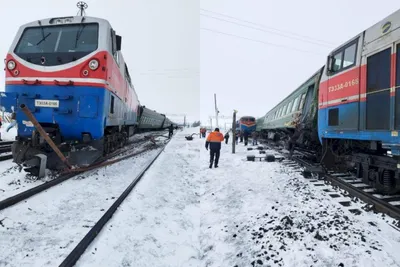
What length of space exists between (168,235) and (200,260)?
56 centimetres

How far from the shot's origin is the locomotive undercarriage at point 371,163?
4.82 metres

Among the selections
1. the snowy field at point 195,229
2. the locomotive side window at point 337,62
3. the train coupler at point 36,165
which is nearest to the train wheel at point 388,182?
the snowy field at point 195,229

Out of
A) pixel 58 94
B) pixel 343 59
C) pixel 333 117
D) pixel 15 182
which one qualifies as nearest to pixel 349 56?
pixel 343 59

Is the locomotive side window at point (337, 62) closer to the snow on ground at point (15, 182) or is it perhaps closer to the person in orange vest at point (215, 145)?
the person in orange vest at point (215, 145)

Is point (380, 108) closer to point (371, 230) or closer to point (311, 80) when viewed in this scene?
point (371, 230)

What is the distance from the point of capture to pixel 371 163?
516cm

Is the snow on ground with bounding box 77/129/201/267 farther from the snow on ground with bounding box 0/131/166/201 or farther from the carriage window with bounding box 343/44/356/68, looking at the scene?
the carriage window with bounding box 343/44/356/68

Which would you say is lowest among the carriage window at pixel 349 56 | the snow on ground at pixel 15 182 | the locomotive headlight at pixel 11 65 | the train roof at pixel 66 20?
the snow on ground at pixel 15 182

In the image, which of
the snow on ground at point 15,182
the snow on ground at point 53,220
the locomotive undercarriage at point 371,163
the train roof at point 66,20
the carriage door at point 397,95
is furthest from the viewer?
the train roof at point 66,20

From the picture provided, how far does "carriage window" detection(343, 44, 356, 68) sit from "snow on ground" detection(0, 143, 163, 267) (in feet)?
17.7

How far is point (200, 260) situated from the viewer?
2.87 metres

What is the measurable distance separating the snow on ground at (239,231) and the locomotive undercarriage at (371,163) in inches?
36.2

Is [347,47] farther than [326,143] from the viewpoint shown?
No

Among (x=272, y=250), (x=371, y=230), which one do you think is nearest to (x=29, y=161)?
(x=272, y=250)
